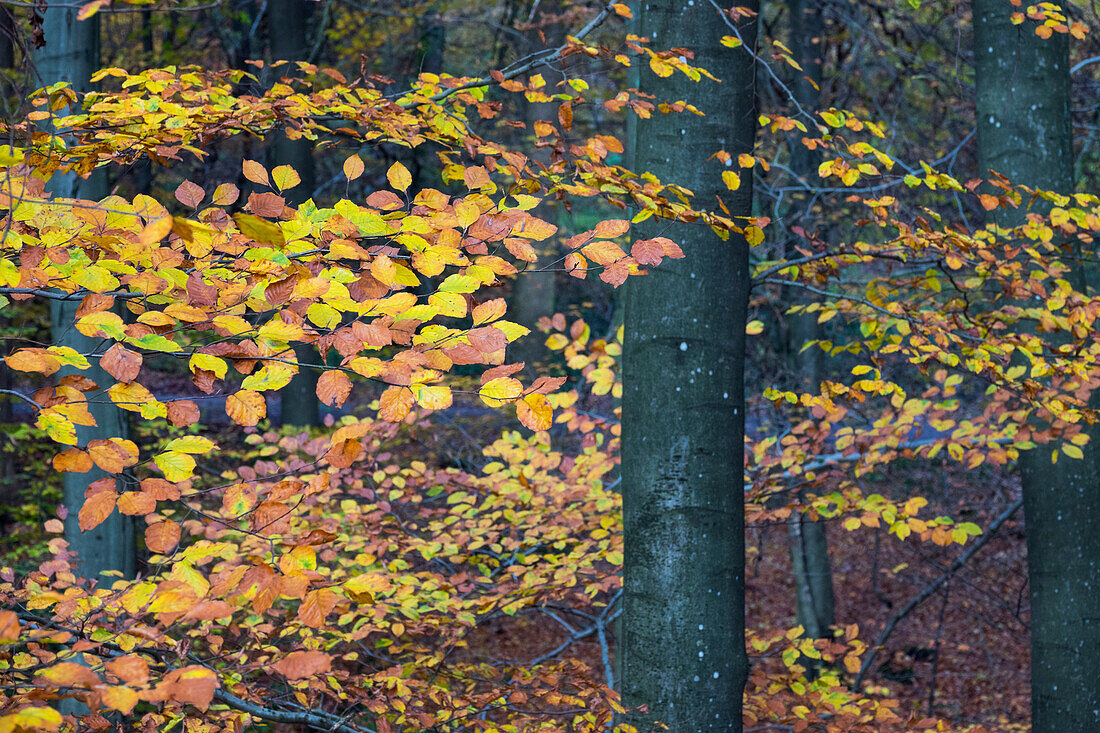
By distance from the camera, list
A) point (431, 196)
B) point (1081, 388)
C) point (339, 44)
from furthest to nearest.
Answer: point (339, 44)
point (1081, 388)
point (431, 196)

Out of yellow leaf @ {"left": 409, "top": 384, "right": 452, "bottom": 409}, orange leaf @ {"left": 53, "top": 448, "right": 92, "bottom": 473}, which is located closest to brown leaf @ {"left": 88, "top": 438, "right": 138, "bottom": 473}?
orange leaf @ {"left": 53, "top": 448, "right": 92, "bottom": 473}

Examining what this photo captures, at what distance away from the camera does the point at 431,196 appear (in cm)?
220

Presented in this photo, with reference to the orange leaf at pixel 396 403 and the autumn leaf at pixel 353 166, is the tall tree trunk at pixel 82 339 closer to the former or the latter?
the autumn leaf at pixel 353 166

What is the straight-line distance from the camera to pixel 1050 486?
472 cm

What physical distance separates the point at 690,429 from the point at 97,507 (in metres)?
2.02

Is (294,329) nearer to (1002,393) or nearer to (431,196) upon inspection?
(431,196)

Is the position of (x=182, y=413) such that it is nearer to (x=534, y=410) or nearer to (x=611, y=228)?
(x=534, y=410)

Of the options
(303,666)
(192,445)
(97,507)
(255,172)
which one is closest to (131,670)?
(303,666)

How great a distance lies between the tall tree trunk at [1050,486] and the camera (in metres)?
4.58

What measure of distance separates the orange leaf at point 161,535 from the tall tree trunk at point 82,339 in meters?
2.65

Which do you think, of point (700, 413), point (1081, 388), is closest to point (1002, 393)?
point (1081, 388)

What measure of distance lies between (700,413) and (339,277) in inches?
66.4

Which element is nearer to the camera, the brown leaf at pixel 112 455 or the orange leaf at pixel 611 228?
the brown leaf at pixel 112 455

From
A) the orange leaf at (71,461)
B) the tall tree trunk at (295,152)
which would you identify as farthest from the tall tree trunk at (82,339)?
the tall tree trunk at (295,152)
